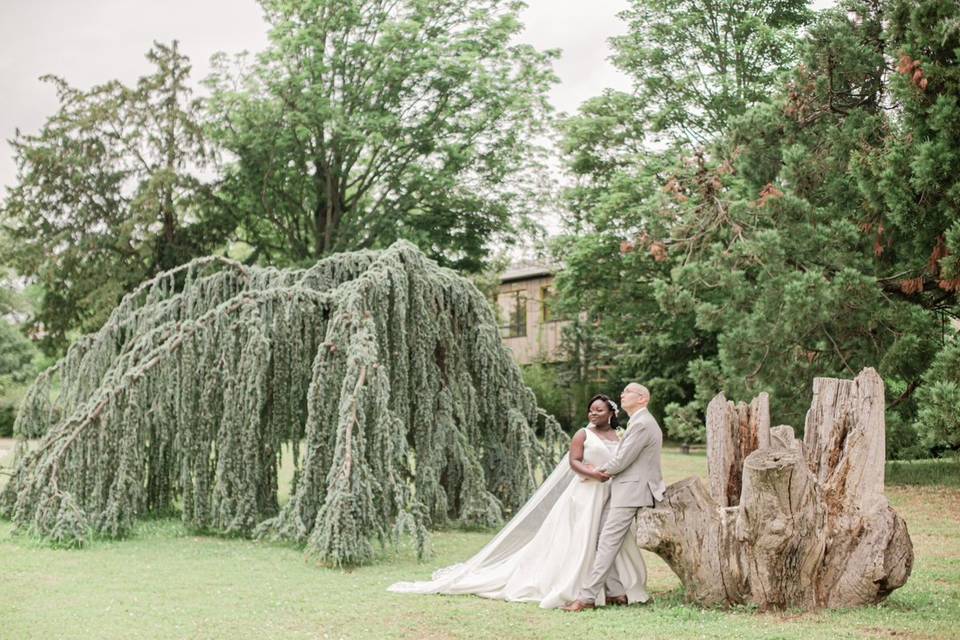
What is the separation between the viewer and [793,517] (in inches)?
281

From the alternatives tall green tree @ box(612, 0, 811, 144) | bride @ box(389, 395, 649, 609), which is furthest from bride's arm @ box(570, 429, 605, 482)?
tall green tree @ box(612, 0, 811, 144)

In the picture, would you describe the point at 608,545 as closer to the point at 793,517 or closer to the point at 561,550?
the point at 561,550

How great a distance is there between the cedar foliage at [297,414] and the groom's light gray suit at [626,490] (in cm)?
248

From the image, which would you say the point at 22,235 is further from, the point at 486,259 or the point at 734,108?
the point at 734,108

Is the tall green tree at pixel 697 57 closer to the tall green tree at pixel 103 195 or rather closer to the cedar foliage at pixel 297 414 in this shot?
the tall green tree at pixel 103 195

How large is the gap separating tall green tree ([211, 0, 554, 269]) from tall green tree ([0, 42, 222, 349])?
1.21 metres

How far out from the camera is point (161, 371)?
10.8m

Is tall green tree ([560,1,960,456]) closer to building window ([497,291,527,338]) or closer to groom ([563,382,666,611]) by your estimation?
groom ([563,382,666,611])

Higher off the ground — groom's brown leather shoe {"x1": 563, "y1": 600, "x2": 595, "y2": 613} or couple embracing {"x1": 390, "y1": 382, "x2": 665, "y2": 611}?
couple embracing {"x1": 390, "y1": 382, "x2": 665, "y2": 611}

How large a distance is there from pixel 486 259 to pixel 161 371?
18659mm

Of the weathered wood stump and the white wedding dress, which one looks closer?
the weathered wood stump

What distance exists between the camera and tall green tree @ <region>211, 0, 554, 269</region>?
26.2 metres

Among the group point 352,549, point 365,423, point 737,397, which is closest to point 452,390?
point 365,423

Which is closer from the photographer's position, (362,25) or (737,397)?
(737,397)
